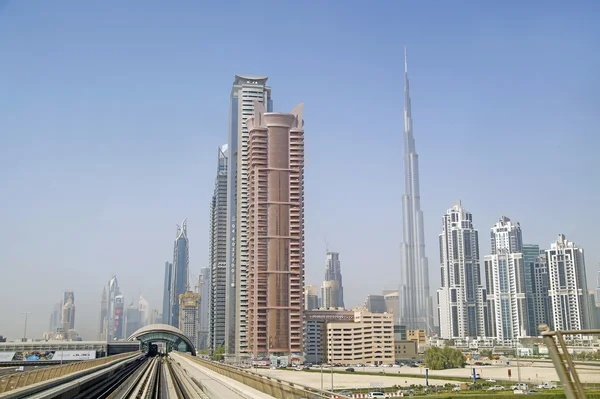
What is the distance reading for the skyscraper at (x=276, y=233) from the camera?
5285 inches

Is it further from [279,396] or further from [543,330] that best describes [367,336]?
[543,330]

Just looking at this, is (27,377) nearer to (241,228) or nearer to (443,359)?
(443,359)

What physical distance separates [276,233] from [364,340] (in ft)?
116

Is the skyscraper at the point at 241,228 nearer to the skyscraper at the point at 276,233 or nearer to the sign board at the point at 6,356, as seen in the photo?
the skyscraper at the point at 276,233

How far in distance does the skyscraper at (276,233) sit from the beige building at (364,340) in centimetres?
1321

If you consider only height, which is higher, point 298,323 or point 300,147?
point 300,147

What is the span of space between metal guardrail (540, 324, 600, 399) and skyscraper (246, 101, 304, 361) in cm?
12701

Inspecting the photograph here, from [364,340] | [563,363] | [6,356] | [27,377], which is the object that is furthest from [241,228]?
[563,363]

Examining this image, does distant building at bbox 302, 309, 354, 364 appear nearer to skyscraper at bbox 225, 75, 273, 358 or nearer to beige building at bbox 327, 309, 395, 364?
beige building at bbox 327, 309, 395, 364

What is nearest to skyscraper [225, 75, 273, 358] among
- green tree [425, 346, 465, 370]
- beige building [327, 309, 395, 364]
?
beige building [327, 309, 395, 364]

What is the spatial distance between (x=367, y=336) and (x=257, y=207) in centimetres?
4293

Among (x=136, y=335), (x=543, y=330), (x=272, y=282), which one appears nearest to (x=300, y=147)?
(x=272, y=282)

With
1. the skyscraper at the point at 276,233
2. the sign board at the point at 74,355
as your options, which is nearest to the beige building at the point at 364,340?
the skyscraper at the point at 276,233

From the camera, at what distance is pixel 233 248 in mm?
194250
